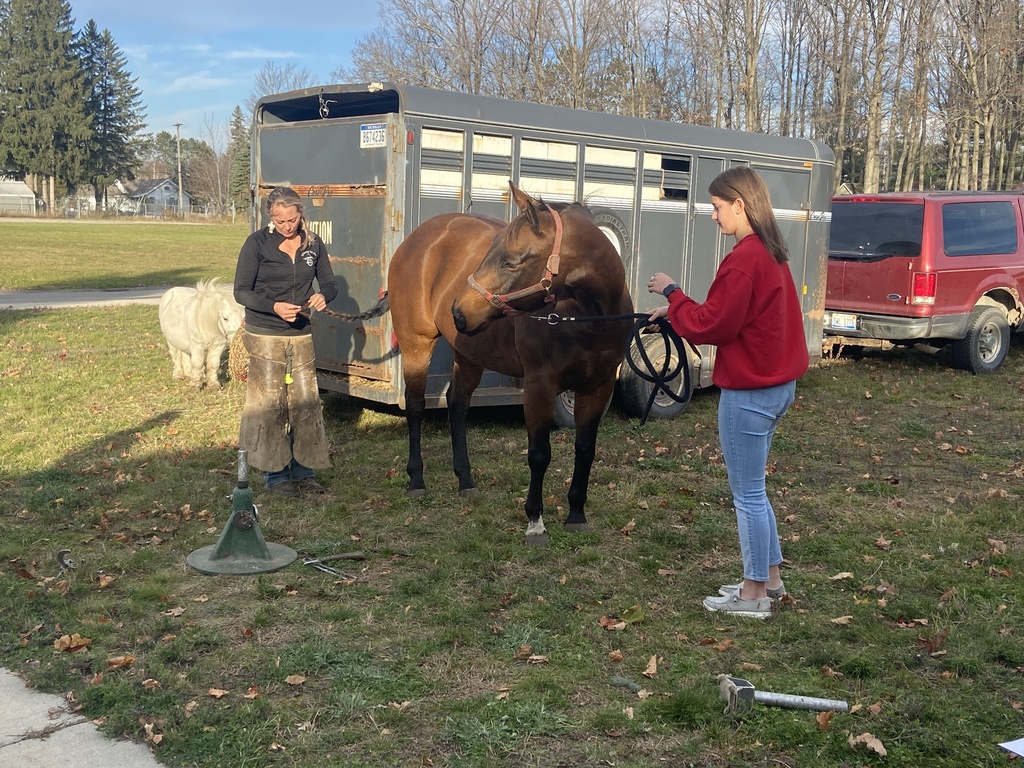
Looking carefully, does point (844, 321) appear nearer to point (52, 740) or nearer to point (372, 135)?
point (372, 135)

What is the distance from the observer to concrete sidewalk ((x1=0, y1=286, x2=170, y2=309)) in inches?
655

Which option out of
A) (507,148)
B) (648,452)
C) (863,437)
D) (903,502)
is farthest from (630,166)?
(903,502)

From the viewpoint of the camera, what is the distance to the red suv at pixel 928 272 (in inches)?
454

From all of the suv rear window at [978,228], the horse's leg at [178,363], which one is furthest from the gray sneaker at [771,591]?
the suv rear window at [978,228]

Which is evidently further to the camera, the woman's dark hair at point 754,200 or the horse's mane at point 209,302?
the horse's mane at point 209,302

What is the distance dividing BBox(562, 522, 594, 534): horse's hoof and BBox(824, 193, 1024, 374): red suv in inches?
279

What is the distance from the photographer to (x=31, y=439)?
7.84 meters

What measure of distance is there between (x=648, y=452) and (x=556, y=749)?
480cm

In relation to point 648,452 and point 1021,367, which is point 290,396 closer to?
point 648,452

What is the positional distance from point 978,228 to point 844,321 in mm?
2094

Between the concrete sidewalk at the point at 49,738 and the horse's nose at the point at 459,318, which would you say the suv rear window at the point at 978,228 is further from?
the concrete sidewalk at the point at 49,738

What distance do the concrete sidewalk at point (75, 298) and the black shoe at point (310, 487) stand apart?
11.2 meters

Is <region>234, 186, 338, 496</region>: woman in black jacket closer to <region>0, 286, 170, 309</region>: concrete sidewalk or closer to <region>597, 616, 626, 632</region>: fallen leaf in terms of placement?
<region>597, 616, 626, 632</region>: fallen leaf

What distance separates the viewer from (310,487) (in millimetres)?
6840
